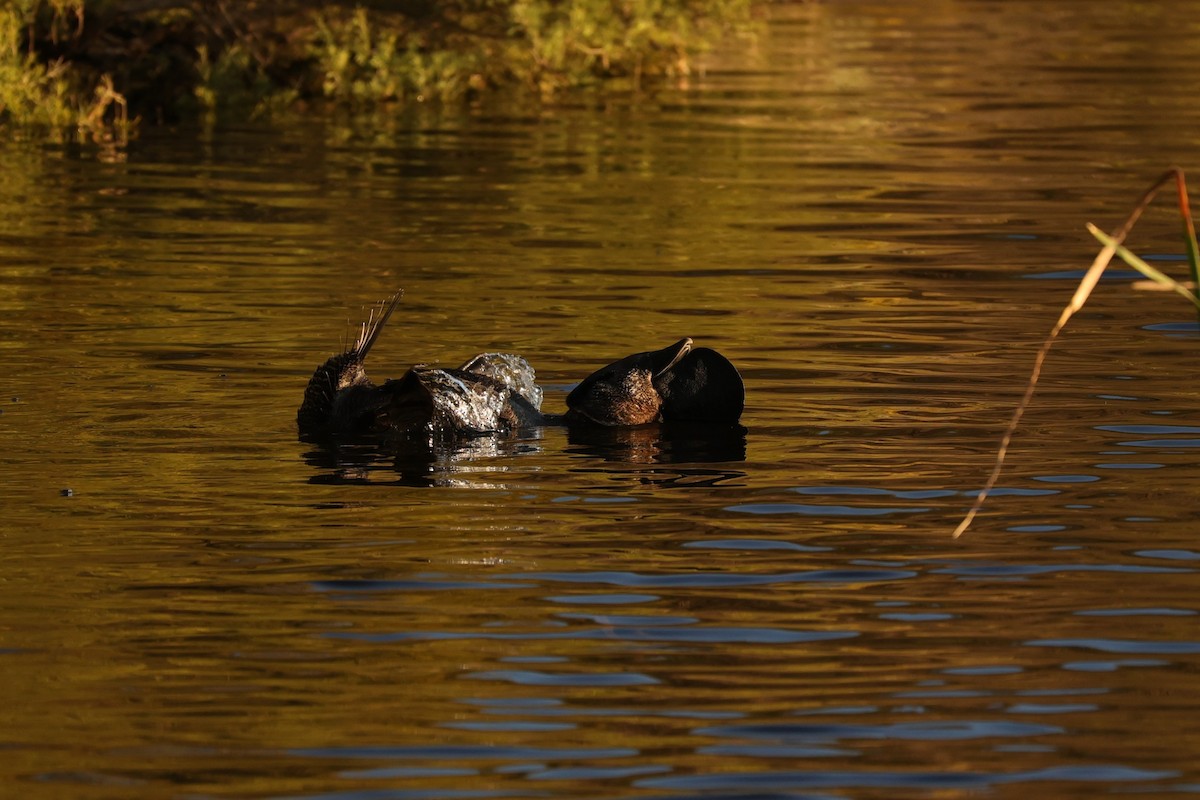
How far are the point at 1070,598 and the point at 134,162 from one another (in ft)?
50.8

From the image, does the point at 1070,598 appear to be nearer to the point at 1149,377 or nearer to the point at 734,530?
the point at 734,530

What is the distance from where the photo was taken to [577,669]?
575cm

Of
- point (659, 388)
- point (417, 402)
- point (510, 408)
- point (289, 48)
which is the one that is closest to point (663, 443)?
point (659, 388)

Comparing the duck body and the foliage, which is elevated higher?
the foliage

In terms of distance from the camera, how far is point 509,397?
911cm

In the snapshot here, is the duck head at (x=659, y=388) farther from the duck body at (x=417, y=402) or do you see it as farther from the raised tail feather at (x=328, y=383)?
the raised tail feather at (x=328, y=383)

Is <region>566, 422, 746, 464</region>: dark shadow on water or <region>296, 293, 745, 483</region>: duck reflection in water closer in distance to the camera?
<region>566, 422, 746, 464</region>: dark shadow on water

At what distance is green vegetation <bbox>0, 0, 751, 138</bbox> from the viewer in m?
23.0

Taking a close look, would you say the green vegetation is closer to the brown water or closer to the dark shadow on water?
the brown water

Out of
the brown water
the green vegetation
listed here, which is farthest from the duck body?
the green vegetation

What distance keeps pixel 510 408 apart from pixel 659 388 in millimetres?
682

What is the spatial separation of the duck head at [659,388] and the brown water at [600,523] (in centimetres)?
20

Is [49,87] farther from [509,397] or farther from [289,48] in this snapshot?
[509,397]

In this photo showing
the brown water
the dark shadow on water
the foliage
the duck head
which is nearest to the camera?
the brown water
